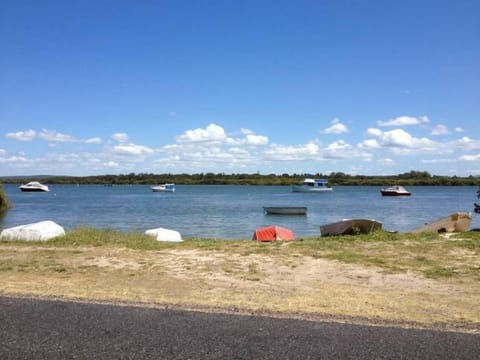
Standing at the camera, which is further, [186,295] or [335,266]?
[335,266]

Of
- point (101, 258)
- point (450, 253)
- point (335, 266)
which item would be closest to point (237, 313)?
point (335, 266)

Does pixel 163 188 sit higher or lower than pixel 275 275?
lower

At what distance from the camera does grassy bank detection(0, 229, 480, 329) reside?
692 cm

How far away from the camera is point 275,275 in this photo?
9477 mm

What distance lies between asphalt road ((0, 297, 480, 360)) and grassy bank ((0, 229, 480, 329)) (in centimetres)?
66

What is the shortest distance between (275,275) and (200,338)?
14.0 feet

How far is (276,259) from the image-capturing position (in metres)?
11.2

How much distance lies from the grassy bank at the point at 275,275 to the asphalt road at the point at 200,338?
0.66 meters

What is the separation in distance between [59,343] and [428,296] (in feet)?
17.6

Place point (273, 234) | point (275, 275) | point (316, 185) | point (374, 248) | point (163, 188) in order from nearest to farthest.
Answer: point (275, 275), point (374, 248), point (273, 234), point (316, 185), point (163, 188)

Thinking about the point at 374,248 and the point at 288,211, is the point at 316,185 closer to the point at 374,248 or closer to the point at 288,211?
the point at 288,211

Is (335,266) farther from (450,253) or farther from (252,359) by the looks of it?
(252,359)

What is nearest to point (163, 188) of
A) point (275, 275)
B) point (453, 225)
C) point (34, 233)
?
point (453, 225)

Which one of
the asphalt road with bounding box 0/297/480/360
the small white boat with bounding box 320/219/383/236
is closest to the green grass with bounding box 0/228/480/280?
the small white boat with bounding box 320/219/383/236
